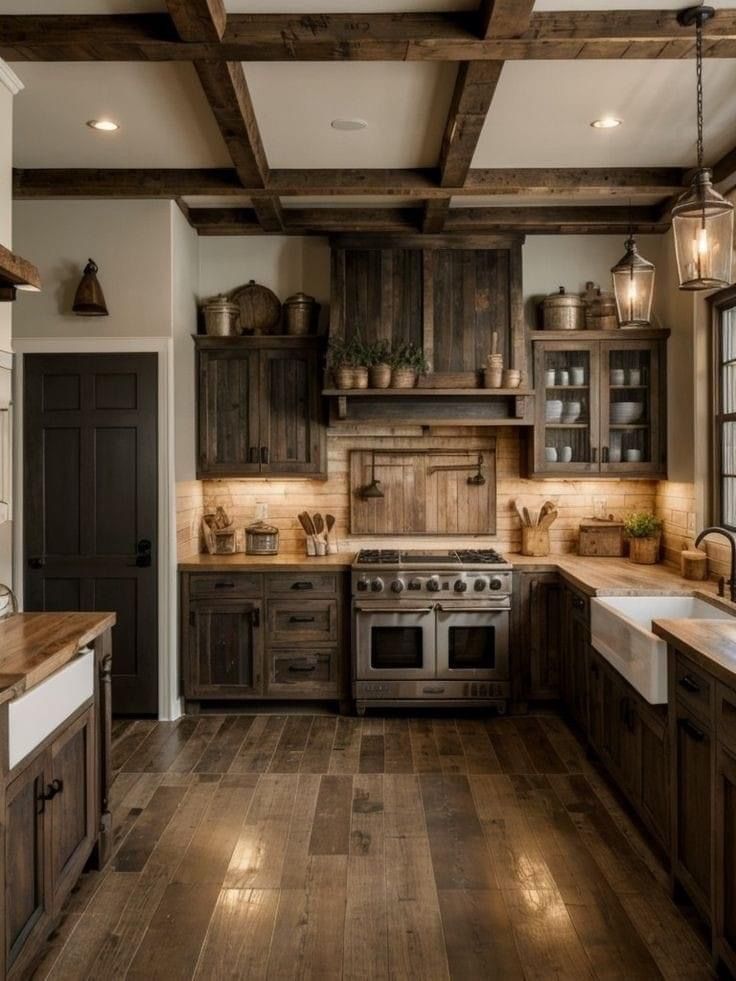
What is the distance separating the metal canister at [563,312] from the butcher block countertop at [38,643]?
343 centimetres

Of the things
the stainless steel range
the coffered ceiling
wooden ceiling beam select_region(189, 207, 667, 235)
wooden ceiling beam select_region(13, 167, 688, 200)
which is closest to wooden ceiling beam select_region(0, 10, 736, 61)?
the coffered ceiling

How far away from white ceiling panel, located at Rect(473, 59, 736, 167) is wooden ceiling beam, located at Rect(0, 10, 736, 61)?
0.34 meters

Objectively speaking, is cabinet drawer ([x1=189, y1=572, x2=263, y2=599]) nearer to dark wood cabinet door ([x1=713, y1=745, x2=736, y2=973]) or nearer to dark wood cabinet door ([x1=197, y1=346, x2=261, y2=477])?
→ dark wood cabinet door ([x1=197, y1=346, x2=261, y2=477])

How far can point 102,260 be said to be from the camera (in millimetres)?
4652

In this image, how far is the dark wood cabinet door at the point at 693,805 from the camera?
2457 mm

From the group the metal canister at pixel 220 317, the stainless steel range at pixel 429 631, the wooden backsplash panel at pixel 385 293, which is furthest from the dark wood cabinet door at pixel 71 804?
the wooden backsplash panel at pixel 385 293

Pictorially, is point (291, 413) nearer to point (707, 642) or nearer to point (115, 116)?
point (115, 116)

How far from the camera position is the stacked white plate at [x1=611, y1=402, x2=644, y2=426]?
5078mm

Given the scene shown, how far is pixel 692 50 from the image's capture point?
289 cm

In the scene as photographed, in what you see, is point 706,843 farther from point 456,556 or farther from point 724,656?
point 456,556

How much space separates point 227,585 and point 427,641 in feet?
4.18

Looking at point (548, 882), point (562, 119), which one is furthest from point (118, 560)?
point (562, 119)

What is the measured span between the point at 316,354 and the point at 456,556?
1.61 m

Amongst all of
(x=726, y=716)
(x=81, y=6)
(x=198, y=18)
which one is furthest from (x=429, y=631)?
(x=81, y=6)
